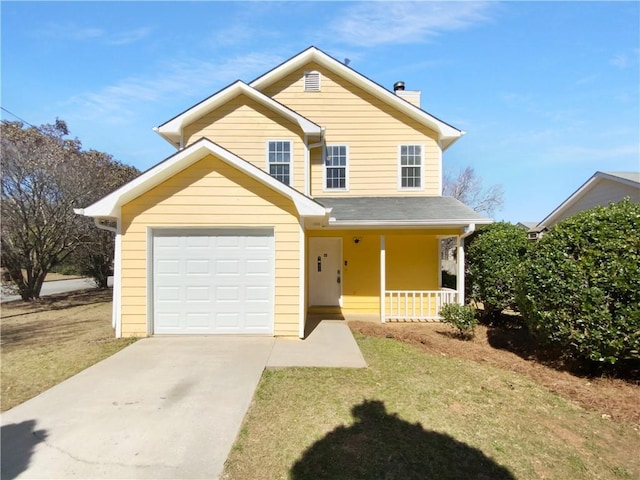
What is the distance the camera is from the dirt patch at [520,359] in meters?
4.89

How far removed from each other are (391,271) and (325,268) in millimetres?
2178

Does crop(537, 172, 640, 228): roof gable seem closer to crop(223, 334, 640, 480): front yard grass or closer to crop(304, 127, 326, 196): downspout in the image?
crop(304, 127, 326, 196): downspout

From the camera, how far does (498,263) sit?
9.13 meters

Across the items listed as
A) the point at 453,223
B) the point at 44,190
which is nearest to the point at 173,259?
the point at 453,223

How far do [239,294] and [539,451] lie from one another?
601 centimetres

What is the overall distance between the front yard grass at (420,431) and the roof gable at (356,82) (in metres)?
8.24

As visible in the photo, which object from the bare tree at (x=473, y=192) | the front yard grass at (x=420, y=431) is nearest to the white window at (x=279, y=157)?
the front yard grass at (x=420, y=431)

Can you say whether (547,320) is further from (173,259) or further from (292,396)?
(173,259)

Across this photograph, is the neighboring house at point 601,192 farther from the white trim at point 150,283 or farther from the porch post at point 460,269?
the white trim at point 150,283

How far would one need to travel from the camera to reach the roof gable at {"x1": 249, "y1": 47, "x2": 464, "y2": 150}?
11227 mm

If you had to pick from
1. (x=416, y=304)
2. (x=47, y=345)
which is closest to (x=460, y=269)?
(x=416, y=304)

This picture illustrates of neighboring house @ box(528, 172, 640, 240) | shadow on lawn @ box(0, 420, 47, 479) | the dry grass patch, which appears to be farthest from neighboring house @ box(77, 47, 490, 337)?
neighboring house @ box(528, 172, 640, 240)

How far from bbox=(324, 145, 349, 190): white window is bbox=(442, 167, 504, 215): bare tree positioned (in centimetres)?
2186

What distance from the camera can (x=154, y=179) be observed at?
754 centimetres
